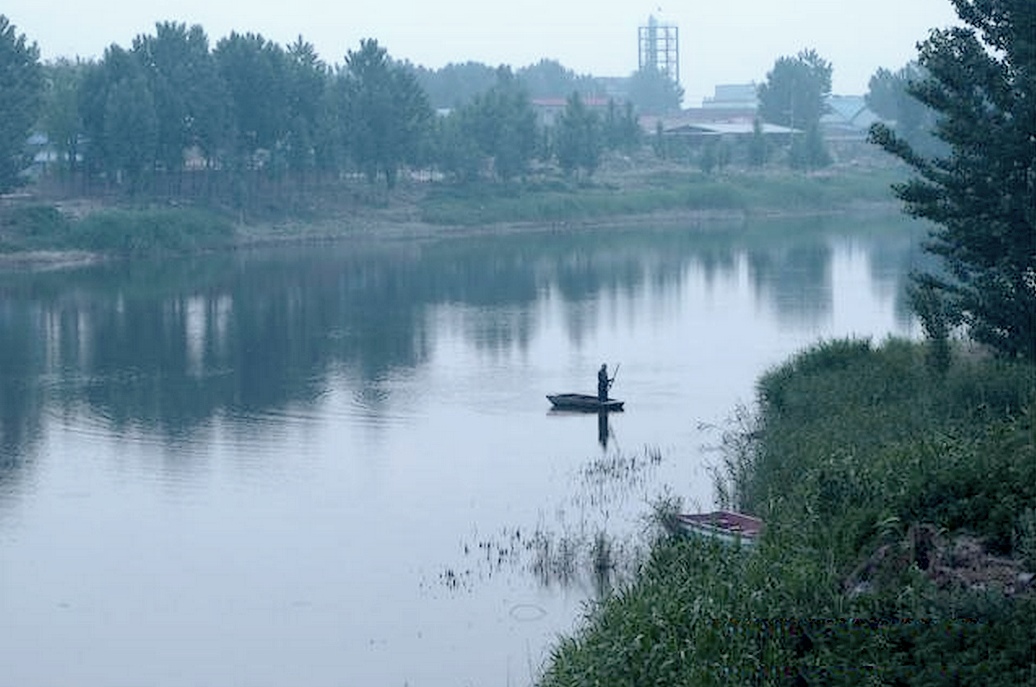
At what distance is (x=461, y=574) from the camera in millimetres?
21297

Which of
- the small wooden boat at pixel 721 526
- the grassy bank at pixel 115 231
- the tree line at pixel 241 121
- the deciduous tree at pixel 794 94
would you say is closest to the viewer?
the small wooden boat at pixel 721 526

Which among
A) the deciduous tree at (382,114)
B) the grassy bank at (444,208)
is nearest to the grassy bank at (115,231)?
the grassy bank at (444,208)

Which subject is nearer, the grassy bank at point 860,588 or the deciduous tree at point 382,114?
the grassy bank at point 860,588

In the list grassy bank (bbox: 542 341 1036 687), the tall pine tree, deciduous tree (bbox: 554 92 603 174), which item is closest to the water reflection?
the tall pine tree

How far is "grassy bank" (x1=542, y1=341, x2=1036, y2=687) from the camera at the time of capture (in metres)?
12.7

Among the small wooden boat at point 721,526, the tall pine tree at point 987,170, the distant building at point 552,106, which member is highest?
the distant building at point 552,106

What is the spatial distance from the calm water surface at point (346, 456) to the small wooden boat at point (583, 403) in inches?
21.7

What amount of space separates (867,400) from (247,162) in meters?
56.8

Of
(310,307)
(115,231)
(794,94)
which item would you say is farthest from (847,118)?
(310,307)

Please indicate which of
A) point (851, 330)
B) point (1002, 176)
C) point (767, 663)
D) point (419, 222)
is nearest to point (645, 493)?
point (1002, 176)

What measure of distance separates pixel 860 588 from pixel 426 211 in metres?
66.7

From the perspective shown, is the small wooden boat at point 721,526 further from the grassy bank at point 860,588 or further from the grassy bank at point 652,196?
the grassy bank at point 652,196

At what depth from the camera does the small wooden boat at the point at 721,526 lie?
18469 mm

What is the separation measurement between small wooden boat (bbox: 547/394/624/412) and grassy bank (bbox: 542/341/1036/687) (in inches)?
A: 441
